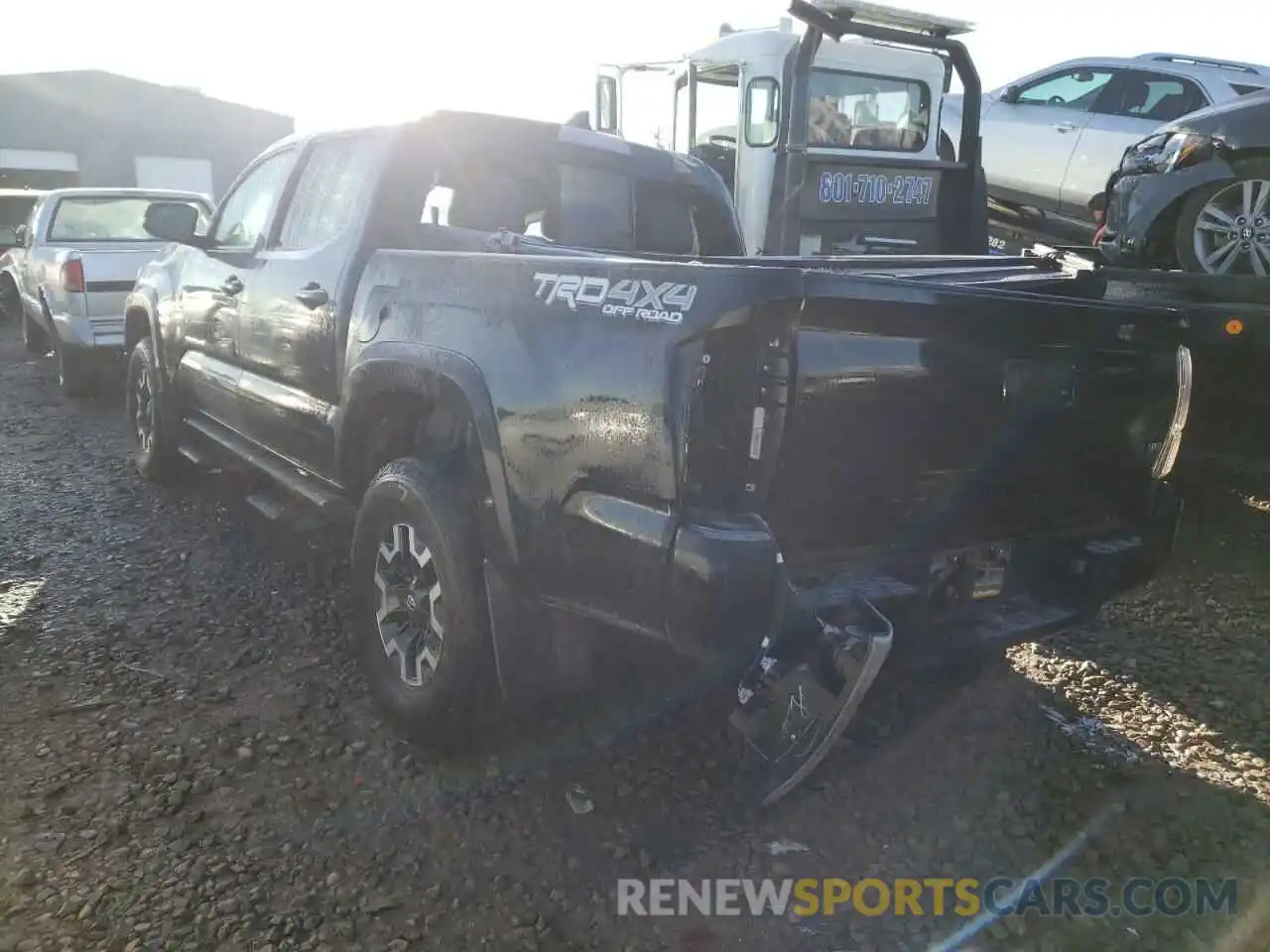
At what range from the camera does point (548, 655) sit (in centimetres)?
283

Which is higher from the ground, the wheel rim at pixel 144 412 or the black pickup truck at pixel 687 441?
the black pickup truck at pixel 687 441

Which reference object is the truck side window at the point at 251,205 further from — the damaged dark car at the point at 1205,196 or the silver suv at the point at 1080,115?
the silver suv at the point at 1080,115

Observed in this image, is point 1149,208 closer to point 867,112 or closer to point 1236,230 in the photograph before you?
point 1236,230

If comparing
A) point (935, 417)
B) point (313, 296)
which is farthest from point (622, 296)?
point (313, 296)

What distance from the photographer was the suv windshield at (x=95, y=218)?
30.8 feet

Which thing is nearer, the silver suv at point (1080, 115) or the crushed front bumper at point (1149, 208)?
the crushed front bumper at point (1149, 208)

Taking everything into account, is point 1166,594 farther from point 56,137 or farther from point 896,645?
point 56,137

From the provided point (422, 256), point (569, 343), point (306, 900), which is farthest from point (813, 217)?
point (306, 900)

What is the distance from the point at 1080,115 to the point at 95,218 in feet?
30.7

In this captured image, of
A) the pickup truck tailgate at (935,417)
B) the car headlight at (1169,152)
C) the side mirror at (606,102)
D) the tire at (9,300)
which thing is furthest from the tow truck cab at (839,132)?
the tire at (9,300)

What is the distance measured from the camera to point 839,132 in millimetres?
9133

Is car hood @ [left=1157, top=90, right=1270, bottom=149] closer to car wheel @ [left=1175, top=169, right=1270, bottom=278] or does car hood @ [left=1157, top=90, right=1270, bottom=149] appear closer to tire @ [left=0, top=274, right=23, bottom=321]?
car wheel @ [left=1175, top=169, right=1270, bottom=278]

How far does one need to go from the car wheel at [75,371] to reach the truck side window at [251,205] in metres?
4.18

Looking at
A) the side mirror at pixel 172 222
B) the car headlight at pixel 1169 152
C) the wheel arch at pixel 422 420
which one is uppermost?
the car headlight at pixel 1169 152
